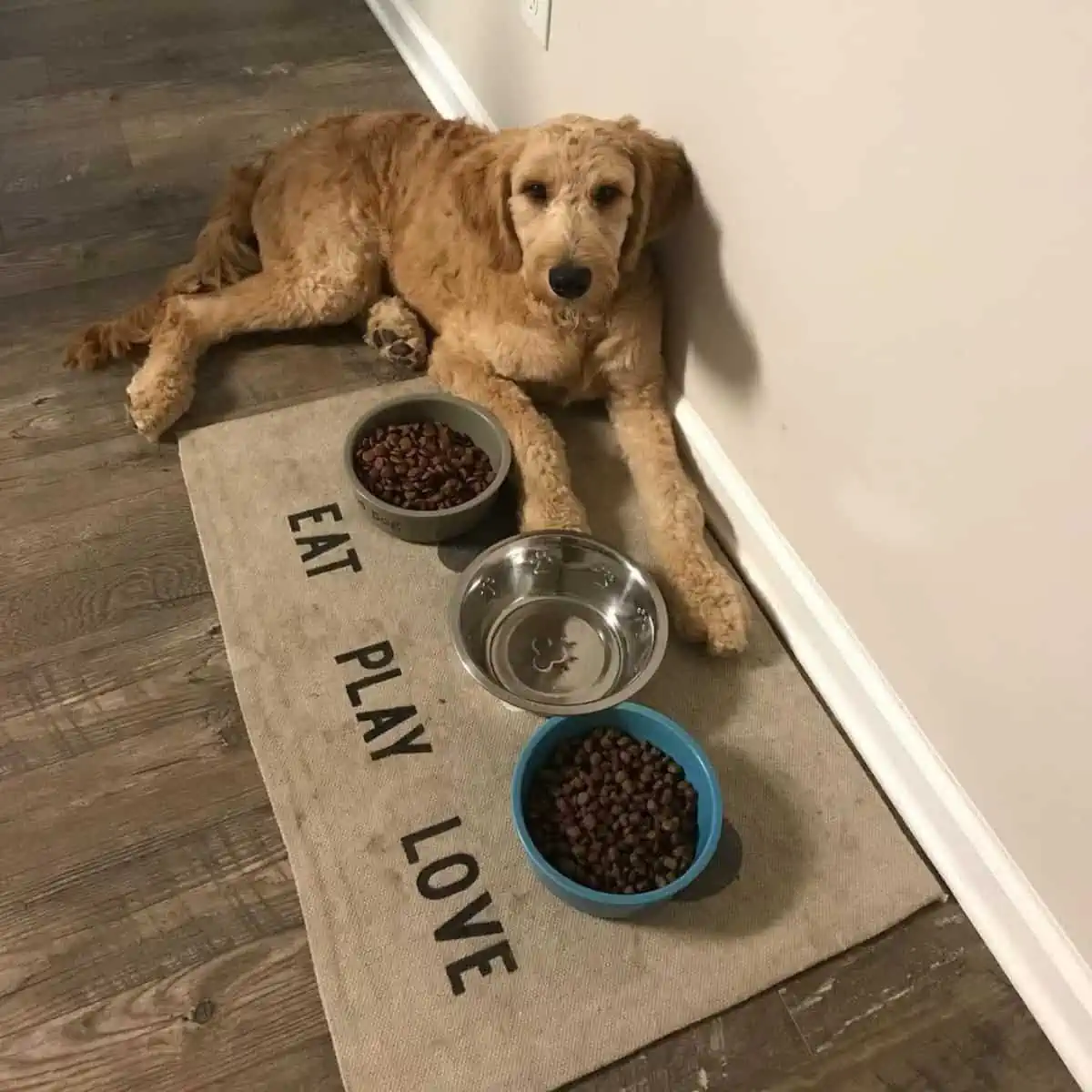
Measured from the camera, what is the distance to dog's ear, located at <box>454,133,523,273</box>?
6.22 ft

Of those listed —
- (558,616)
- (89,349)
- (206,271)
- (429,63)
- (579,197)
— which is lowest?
(558,616)

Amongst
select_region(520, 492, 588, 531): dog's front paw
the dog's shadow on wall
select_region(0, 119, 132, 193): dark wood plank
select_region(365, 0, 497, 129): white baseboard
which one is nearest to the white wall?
the dog's shadow on wall

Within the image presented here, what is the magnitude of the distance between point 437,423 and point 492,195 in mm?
501

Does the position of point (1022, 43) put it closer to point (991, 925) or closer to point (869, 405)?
point (869, 405)

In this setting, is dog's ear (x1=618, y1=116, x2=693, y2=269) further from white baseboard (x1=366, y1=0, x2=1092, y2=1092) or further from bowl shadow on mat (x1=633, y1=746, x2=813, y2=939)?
bowl shadow on mat (x1=633, y1=746, x2=813, y2=939)

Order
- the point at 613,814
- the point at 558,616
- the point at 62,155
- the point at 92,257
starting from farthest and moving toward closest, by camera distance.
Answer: the point at 62,155, the point at 92,257, the point at 558,616, the point at 613,814

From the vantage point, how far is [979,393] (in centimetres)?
137

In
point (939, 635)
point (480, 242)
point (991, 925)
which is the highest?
point (480, 242)

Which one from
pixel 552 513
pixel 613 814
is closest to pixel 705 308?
pixel 552 513

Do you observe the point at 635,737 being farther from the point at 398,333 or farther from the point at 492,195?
the point at 398,333

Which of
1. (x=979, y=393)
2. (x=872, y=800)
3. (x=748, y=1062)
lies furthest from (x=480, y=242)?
(x=748, y=1062)

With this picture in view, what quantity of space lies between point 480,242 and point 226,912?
4.33 ft

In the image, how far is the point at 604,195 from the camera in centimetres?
183

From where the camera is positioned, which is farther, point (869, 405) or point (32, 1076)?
point (869, 405)
